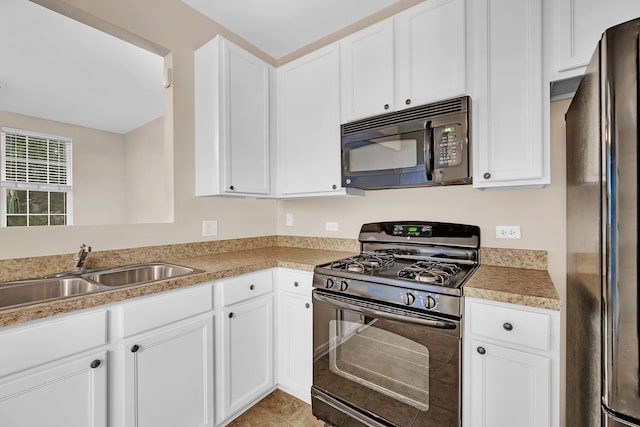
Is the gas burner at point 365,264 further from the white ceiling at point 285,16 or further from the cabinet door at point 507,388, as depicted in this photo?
the white ceiling at point 285,16

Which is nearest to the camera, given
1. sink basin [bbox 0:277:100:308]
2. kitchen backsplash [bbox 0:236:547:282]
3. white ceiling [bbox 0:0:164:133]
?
sink basin [bbox 0:277:100:308]

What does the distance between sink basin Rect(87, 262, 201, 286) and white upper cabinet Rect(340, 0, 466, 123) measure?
1.42 m

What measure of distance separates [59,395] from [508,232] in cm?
219

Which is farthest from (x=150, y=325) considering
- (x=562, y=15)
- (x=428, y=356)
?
(x=562, y=15)

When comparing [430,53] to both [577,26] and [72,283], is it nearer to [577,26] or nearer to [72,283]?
[577,26]

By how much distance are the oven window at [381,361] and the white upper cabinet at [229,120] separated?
3.88ft

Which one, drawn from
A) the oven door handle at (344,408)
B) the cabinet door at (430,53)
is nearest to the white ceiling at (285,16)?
the cabinet door at (430,53)

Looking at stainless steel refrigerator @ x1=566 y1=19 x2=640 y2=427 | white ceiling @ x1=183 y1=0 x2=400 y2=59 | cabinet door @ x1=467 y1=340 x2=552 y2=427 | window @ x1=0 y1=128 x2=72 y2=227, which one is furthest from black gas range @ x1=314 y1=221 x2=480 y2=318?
window @ x1=0 y1=128 x2=72 y2=227

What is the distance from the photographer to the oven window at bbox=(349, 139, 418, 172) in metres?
1.66

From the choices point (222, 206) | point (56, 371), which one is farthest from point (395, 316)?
point (222, 206)

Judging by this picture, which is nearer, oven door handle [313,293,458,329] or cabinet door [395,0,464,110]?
oven door handle [313,293,458,329]

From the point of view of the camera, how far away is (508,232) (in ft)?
5.45

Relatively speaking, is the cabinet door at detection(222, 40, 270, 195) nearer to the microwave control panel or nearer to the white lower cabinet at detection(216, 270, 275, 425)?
the white lower cabinet at detection(216, 270, 275, 425)

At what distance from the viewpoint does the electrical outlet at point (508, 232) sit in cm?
164
